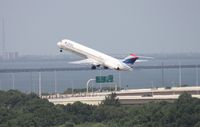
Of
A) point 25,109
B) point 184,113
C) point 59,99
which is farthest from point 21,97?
point 184,113

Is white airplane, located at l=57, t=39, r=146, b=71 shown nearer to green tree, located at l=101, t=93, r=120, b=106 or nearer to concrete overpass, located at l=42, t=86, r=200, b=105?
green tree, located at l=101, t=93, r=120, b=106

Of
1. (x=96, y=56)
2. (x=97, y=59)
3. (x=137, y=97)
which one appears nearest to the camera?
(x=97, y=59)

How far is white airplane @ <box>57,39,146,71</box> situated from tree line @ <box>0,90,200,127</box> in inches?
235

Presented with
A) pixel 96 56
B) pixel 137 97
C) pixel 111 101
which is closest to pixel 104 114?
pixel 111 101

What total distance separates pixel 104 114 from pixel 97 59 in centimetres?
1444

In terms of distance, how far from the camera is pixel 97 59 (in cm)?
13100

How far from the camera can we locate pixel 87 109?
481 ft

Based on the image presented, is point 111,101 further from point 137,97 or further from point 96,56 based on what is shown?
point 96,56

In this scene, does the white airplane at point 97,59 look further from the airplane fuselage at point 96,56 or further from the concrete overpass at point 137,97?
the concrete overpass at point 137,97

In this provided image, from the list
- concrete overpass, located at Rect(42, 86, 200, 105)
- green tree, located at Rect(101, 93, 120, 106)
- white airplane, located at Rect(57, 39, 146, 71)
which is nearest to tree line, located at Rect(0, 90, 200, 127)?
green tree, located at Rect(101, 93, 120, 106)

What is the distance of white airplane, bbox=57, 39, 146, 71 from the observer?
5102 inches

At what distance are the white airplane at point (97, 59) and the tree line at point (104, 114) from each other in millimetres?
5976

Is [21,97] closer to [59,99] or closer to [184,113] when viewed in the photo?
[59,99]

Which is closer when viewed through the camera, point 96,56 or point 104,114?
point 96,56
